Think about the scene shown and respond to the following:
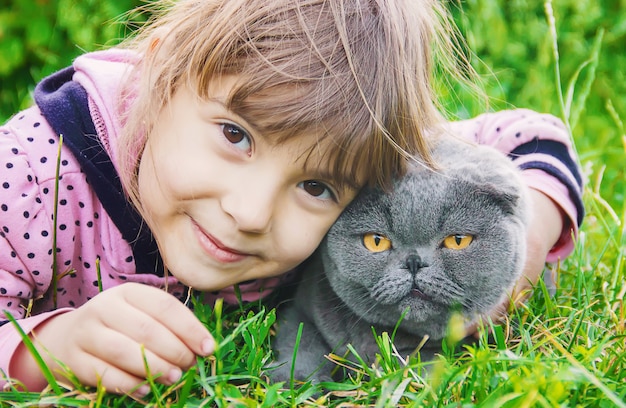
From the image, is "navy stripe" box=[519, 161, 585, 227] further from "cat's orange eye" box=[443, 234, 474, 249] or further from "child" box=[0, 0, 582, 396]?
"cat's orange eye" box=[443, 234, 474, 249]

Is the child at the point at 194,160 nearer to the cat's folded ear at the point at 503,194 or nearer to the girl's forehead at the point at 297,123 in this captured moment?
the girl's forehead at the point at 297,123

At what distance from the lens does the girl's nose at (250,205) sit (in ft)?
3.43

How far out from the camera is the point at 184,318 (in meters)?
0.95

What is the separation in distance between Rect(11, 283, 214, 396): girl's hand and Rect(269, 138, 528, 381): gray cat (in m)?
0.24

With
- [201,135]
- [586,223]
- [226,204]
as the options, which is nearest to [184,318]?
[226,204]

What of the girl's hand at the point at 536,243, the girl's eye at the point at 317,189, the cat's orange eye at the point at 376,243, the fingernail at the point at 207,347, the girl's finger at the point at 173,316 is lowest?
the girl's hand at the point at 536,243

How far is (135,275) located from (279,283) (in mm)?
297

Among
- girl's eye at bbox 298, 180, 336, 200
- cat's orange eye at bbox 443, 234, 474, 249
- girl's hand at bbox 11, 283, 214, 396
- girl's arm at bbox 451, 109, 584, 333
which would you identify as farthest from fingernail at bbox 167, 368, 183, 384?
girl's arm at bbox 451, 109, 584, 333

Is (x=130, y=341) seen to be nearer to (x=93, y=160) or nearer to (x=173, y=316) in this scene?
(x=173, y=316)

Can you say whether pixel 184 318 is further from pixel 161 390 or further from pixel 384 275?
pixel 384 275

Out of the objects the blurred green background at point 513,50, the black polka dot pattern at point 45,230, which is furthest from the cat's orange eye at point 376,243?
the blurred green background at point 513,50

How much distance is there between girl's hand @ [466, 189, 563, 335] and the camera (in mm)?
1262

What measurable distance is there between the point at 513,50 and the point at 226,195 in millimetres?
1978

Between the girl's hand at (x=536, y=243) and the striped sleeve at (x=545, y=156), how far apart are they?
0.03 metres
